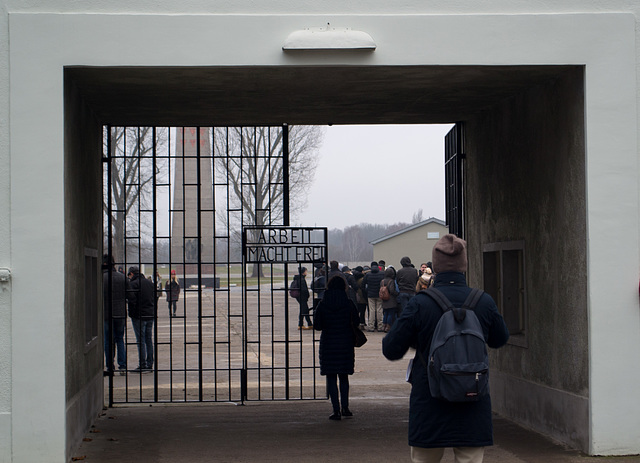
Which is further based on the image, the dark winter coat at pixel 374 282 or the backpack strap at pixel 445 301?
the dark winter coat at pixel 374 282

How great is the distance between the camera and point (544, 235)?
358 inches

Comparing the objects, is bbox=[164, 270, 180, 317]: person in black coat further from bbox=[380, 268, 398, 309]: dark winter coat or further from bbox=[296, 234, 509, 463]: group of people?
bbox=[296, 234, 509, 463]: group of people

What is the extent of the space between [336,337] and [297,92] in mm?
2935

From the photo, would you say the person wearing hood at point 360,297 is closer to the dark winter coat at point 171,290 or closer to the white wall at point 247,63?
the dark winter coat at point 171,290

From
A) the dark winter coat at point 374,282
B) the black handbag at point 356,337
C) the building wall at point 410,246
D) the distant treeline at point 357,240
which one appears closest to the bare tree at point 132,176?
the black handbag at point 356,337

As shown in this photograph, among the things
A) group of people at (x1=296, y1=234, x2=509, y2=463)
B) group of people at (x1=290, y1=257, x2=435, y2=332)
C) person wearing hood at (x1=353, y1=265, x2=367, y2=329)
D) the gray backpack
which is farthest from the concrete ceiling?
person wearing hood at (x1=353, y1=265, x2=367, y2=329)

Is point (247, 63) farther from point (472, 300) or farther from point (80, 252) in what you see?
point (472, 300)

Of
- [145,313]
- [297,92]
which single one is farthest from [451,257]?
[145,313]

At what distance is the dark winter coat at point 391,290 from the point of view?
20.7 meters

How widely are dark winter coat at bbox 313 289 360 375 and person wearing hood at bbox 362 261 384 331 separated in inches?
439

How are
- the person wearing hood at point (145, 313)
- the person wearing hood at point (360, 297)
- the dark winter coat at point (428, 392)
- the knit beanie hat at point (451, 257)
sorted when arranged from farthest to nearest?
the person wearing hood at point (360, 297) < the person wearing hood at point (145, 313) < the knit beanie hat at point (451, 257) < the dark winter coat at point (428, 392)

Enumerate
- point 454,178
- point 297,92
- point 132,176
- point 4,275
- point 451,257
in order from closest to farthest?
point 451,257 → point 4,275 → point 297,92 → point 454,178 → point 132,176

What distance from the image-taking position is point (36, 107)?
743cm

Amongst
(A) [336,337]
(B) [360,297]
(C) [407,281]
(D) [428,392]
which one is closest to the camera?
(D) [428,392]
